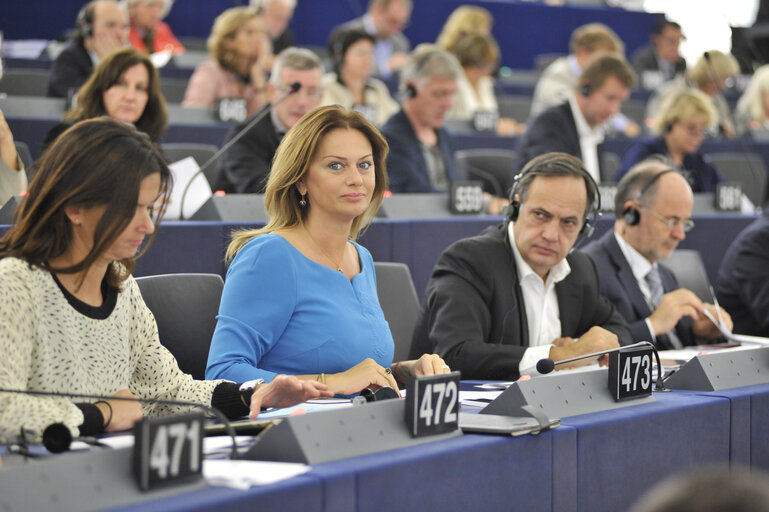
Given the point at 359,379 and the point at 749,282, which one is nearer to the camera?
the point at 359,379

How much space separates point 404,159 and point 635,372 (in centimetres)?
256

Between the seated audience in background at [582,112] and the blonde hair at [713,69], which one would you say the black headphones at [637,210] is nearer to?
the seated audience in background at [582,112]

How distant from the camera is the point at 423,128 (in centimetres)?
461

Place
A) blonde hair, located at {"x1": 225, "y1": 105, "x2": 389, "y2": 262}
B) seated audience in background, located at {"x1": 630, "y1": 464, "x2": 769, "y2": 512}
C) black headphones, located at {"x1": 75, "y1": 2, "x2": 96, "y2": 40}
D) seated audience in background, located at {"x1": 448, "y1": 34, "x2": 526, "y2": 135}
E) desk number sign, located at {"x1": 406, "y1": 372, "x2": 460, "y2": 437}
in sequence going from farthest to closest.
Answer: seated audience in background, located at {"x1": 448, "y1": 34, "x2": 526, "y2": 135} < black headphones, located at {"x1": 75, "y1": 2, "x2": 96, "y2": 40} < blonde hair, located at {"x1": 225, "y1": 105, "x2": 389, "y2": 262} < desk number sign, located at {"x1": 406, "y1": 372, "x2": 460, "y2": 437} < seated audience in background, located at {"x1": 630, "y1": 464, "x2": 769, "y2": 512}

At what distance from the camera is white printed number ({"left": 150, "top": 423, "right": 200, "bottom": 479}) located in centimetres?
117

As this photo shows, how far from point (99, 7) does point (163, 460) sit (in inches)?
164

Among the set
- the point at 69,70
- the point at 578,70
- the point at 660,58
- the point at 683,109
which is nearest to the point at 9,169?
the point at 69,70

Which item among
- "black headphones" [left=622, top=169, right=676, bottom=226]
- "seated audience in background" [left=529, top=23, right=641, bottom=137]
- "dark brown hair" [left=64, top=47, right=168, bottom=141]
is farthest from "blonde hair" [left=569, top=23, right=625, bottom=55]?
"black headphones" [left=622, top=169, right=676, bottom=226]

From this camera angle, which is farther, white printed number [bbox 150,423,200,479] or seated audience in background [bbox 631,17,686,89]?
seated audience in background [bbox 631,17,686,89]

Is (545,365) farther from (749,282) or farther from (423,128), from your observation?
(423,128)

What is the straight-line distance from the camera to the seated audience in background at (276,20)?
6.88 m

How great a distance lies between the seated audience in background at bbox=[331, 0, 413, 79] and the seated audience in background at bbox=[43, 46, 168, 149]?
343cm

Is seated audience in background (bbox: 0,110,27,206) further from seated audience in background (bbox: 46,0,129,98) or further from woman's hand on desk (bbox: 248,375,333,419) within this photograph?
seated audience in background (bbox: 46,0,129,98)

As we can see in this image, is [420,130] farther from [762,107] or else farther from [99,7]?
[762,107]
